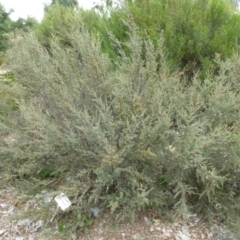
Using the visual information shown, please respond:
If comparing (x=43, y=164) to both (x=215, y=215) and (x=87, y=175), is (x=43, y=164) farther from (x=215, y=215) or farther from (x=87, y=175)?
(x=215, y=215)

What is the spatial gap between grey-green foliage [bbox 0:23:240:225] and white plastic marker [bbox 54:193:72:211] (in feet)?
0.30

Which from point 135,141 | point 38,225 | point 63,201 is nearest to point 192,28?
point 135,141

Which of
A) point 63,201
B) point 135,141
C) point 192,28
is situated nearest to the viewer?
point 63,201

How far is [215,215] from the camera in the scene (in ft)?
7.46

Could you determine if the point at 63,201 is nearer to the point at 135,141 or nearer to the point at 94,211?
the point at 94,211

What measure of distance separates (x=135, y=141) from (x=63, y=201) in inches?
25.3

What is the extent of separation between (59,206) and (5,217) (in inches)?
22.4

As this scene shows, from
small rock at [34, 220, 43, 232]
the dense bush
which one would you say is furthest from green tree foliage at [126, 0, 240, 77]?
small rock at [34, 220, 43, 232]

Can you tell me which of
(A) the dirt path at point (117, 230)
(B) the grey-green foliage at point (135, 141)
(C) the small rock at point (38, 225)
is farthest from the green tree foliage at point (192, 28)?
(C) the small rock at point (38, 225)

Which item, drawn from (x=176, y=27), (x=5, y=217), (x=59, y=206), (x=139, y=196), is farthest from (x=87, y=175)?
(x=176, y=27)

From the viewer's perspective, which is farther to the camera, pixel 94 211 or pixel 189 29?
pixel 189 29

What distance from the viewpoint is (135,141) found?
7.19 feet

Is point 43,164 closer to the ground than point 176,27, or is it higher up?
closer to the ground

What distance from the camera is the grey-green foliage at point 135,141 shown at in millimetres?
2072
